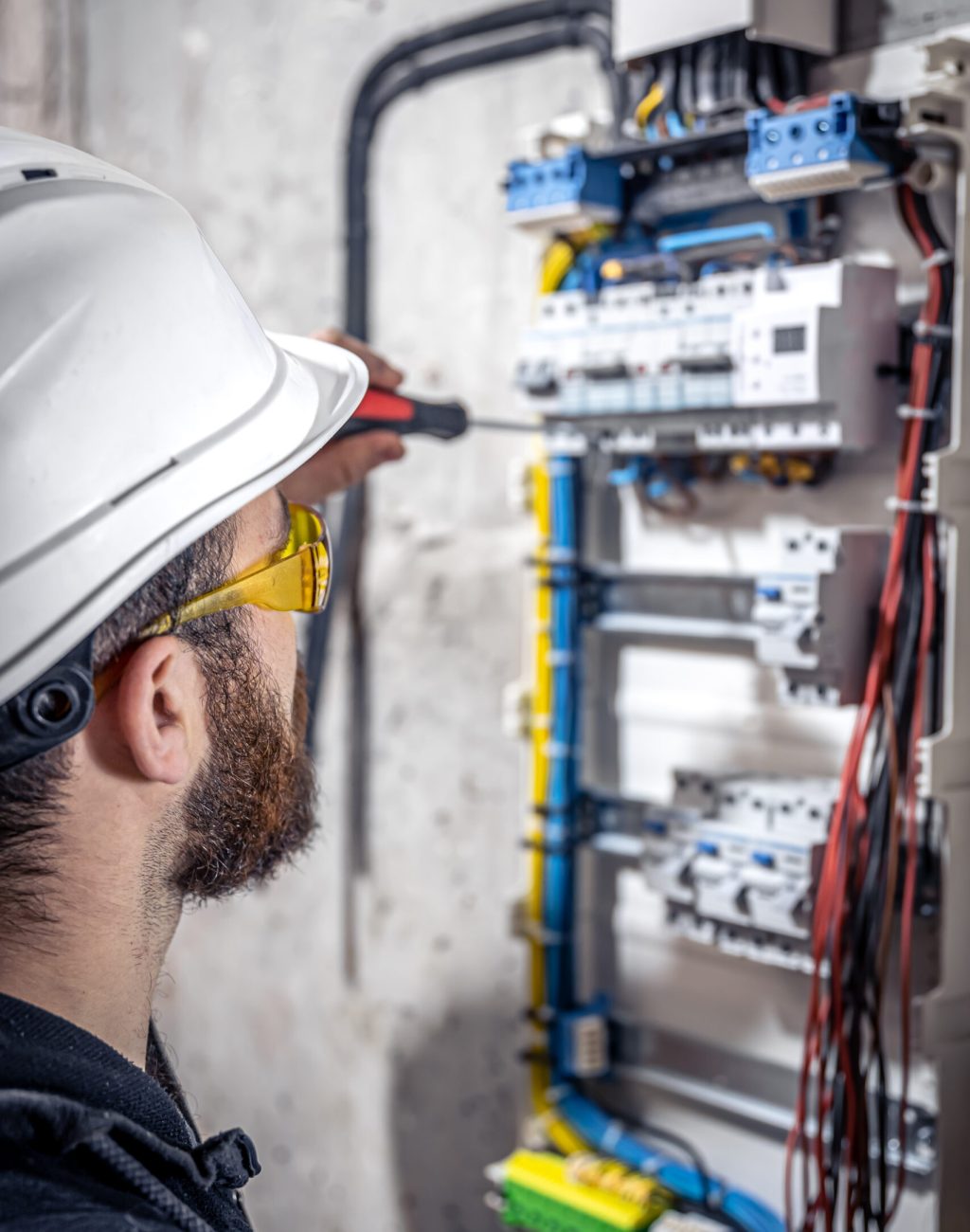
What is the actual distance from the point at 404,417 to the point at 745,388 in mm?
409

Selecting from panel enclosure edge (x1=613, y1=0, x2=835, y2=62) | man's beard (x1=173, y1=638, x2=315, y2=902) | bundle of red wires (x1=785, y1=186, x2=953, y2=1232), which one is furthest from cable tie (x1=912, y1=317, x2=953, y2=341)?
man's beard (x1=173, y1=638, x2=315, y2=902)

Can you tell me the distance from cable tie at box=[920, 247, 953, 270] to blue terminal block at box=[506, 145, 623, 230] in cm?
46

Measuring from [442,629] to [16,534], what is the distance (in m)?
1.47

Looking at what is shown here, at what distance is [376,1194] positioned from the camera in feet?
8.20

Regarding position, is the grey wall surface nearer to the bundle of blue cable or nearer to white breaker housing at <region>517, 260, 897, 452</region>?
→ the bundle of blue cable

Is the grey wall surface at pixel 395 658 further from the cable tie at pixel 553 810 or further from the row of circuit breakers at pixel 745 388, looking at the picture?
the row of circuit breakers at pixel 745 388

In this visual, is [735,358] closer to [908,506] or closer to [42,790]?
[908,506]

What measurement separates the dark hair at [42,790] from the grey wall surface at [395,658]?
50.0 inches

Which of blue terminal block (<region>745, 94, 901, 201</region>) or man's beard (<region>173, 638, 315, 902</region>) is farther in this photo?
blue terminal block (<region>745, 94, 901, 201</region>)

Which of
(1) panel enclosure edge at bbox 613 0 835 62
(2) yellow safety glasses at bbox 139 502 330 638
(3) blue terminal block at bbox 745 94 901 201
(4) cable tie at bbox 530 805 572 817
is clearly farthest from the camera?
(4) cable tie at bbox 530 805 572 817

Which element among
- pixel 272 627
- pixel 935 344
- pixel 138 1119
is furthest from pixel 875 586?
pixel 138 1119

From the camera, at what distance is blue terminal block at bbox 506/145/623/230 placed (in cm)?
179

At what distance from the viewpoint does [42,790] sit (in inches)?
37.5

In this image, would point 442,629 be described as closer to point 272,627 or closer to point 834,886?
point 834,886
